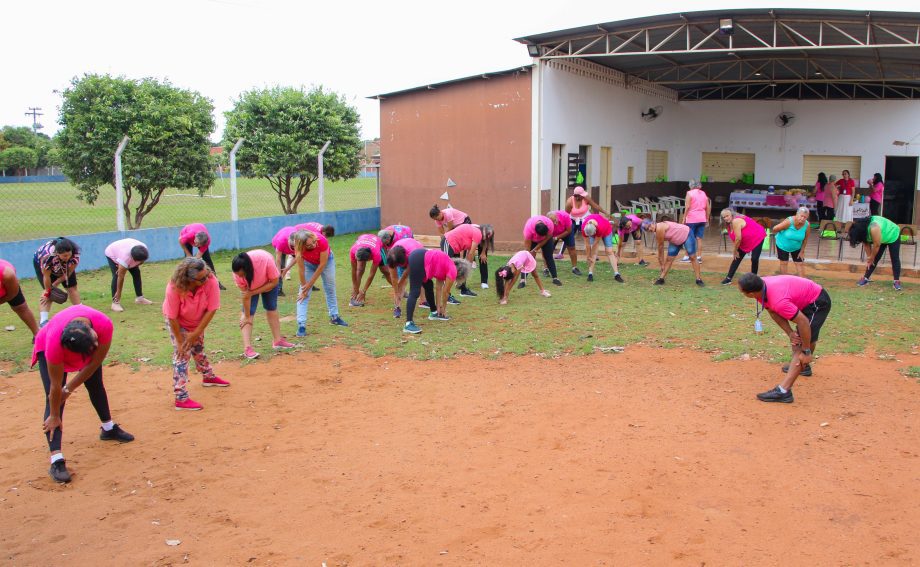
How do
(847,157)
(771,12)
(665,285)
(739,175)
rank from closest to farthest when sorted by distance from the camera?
(665,285)
(771,12)
(847,157)
(739,175)

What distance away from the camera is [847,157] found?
2319 cm

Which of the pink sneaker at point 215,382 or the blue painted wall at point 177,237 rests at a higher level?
the blue painted wall at point 177,237

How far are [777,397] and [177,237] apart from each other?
41.8ft

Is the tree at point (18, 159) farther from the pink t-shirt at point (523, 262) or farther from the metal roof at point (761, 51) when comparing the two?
the pink t-shirt at point (523, 262)

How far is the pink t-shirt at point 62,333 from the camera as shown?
5281 mm

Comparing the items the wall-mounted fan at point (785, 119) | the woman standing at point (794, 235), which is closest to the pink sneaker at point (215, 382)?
the woman standing at point (794, 235)

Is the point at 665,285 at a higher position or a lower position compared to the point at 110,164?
lower

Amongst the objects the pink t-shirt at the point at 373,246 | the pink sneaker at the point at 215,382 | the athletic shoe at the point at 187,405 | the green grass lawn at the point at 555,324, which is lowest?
the athletic shoe at the point at 187,405

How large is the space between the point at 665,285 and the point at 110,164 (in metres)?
11.7

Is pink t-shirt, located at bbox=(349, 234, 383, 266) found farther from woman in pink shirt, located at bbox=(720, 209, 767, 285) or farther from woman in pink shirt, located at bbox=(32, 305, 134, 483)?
woman in pink shirt, located at bbox=(720, 209, 767, 285)

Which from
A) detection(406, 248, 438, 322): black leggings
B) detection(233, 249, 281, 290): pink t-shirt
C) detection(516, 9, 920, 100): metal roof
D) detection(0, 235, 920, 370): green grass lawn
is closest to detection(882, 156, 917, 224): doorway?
detection(516, 9, 920, 100): metal roof

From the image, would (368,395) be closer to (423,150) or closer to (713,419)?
(713,419)

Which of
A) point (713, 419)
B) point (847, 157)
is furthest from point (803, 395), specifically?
point (847, 157)

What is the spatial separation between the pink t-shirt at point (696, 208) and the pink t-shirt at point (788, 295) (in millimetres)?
6559
